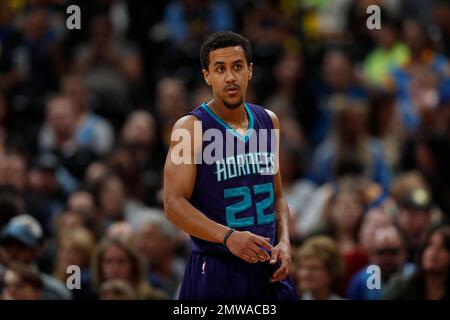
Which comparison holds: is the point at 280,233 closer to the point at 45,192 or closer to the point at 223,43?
the point at 223,43

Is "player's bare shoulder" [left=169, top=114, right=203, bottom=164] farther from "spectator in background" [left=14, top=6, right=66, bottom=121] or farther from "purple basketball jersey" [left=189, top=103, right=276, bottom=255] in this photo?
"spectator in background" [left=14, top=6, right=66, bottom=121]

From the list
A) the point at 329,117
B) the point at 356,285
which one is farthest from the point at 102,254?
the point at 329,117

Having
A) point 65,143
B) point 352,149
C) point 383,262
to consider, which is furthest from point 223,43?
point 65,143

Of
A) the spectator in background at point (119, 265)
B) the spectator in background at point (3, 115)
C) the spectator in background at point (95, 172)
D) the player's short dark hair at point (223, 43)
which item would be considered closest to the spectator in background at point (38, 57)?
the spectator in background at point (3, 115)

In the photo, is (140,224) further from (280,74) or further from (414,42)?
(414,42)

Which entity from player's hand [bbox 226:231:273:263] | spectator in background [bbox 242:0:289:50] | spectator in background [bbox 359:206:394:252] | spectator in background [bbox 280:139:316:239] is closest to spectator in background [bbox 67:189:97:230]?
spectator in background [bbox 280:139:316:239]

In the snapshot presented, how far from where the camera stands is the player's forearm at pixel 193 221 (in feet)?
19.3

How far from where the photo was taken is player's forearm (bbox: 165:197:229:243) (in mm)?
5871

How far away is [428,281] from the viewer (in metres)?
7.94

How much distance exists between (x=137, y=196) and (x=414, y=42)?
3.90m

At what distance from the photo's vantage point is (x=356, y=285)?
8477 millimetres

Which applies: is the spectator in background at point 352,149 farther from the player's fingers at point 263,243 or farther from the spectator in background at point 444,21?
the player's fingers at point 263,243

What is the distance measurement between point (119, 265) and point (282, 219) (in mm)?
2495

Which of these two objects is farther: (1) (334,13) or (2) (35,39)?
(1) (334,13)
